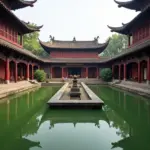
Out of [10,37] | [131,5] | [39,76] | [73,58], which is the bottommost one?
[39,76]

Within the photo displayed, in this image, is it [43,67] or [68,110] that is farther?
[43,67]

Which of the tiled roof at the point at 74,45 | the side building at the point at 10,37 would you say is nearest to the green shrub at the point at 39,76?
the side building at the point at 10,37

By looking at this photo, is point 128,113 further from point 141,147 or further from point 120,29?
point 120,29

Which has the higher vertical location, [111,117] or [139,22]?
[139,22]

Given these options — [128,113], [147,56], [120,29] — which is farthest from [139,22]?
[128,113]

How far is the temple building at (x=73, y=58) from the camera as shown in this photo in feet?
103

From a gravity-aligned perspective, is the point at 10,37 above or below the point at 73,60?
above

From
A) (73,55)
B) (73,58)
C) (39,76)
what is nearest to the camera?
(39,76)

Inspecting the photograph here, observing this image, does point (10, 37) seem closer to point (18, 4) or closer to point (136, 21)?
point (18, 4)

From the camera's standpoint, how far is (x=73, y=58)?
3275 centimetres

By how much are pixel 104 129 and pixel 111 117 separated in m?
1.57

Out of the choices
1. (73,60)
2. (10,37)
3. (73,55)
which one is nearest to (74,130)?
(10,37)

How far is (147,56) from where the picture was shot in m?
14.8

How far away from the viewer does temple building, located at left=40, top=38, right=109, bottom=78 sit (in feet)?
103
